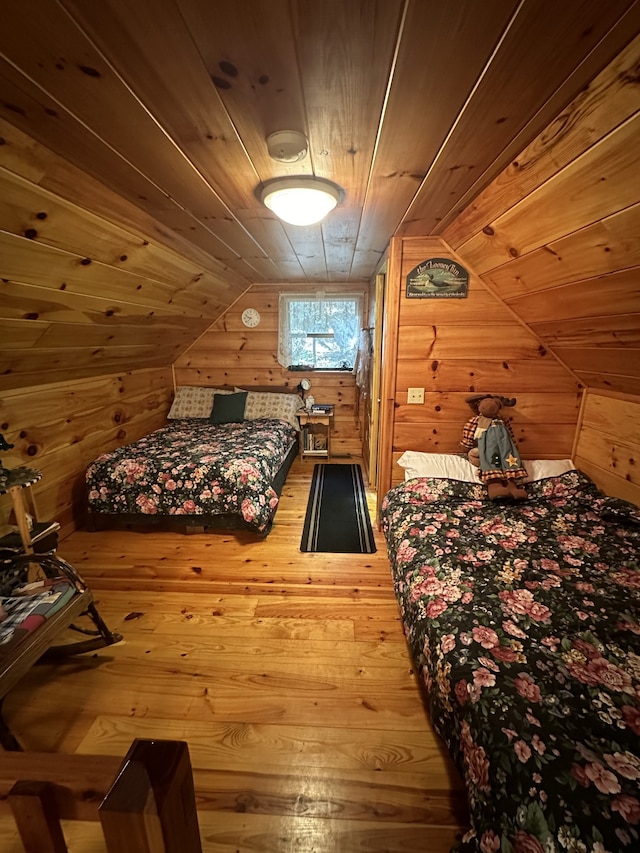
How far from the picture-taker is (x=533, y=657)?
1.04 metres

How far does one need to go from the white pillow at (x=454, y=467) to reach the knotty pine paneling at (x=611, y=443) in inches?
4.9

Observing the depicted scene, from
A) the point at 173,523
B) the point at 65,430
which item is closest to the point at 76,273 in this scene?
the point at 65,430

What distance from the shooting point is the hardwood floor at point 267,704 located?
3.46 ft

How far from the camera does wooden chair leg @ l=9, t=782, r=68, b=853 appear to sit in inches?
18.5

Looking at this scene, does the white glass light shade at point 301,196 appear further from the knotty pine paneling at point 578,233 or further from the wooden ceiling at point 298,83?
the knotty pine paneling at point 578,233

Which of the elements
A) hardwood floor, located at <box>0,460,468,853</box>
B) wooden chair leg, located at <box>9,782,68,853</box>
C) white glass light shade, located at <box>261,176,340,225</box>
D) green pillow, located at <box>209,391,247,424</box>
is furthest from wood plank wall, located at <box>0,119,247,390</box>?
wooden chair leg, located at <box>9,782,68,853</box>

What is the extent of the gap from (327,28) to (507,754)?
1709 millimetres

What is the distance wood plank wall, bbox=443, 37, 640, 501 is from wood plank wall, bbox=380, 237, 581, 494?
10 centimetres

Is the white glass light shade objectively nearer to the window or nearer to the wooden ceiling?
the wooden ceiling

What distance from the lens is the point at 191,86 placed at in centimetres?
93

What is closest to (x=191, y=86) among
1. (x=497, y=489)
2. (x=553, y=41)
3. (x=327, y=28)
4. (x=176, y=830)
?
(x=327, y=28)

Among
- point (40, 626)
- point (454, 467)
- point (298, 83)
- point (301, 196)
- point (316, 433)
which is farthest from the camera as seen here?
point (316, 433)

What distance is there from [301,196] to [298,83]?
56 cm

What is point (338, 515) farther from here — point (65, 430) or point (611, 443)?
point (65, 430)
